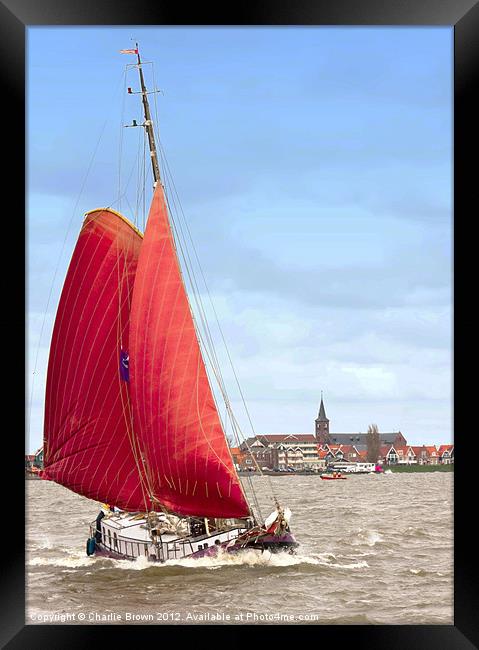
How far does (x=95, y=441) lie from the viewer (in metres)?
10.7

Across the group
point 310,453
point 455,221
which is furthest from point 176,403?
point 455,221

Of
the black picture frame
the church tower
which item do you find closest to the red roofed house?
the black picture frame

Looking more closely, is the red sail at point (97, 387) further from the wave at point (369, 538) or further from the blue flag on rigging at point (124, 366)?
the wave at point (369, 538)

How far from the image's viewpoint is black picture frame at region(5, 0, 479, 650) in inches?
296

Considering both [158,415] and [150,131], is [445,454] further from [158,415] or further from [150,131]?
[150,131]

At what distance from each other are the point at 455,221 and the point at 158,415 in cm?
355

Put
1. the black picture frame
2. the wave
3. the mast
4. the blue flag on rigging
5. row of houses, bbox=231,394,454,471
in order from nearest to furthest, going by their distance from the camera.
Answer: the black picture frame, the mast, the wave, row of houses, bbox=231,394,454,471, the blue flag on rigging

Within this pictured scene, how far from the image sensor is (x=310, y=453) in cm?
1226

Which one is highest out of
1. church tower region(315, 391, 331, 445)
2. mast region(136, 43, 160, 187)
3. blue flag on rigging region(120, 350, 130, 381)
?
mast region(136, 43, 160, 187)

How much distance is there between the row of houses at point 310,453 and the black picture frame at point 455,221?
1.00m

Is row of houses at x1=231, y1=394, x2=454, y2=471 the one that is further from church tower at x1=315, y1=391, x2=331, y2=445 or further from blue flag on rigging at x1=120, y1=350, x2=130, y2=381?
blue flag on rigging at x1=120, y1=350, x2=130, y2=381

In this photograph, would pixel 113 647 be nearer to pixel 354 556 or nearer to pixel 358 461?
pixel 354 556

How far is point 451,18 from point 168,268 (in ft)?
11.6

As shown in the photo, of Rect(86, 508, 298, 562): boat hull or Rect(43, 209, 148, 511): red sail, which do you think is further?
Rect(43, 209, 148, 511): red sail
